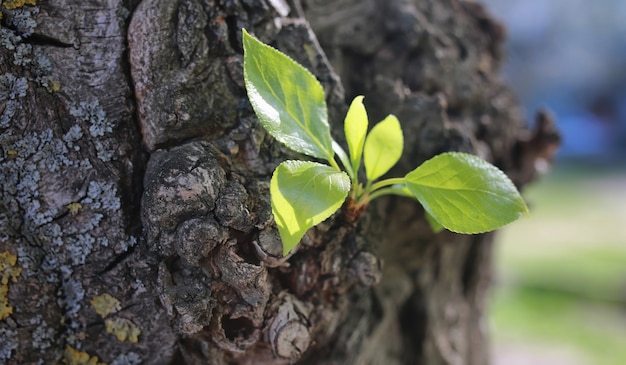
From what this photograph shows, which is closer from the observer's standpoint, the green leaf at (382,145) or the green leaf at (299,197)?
the green leaf at (299,197)

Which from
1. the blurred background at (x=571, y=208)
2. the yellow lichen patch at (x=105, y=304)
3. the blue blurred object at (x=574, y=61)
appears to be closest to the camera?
the yellow lichen patch at (x=105, y=304)

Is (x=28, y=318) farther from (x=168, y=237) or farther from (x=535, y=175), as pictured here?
(x=535, y=175)

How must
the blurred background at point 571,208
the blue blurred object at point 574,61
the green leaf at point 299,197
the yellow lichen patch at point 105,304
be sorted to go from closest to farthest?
the green leaf at point 299,197
the yellow lichen patch at point 105,304
the blurred background at point 571,208
the blue blurred object at point 574,61

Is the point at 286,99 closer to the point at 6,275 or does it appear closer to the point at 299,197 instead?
the point at 299,197

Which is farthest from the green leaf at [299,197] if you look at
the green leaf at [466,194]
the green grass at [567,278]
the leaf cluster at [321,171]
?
the green grass at [567,278]

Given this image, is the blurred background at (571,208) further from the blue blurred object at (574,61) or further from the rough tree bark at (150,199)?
the rough tree bark at (150,199)
